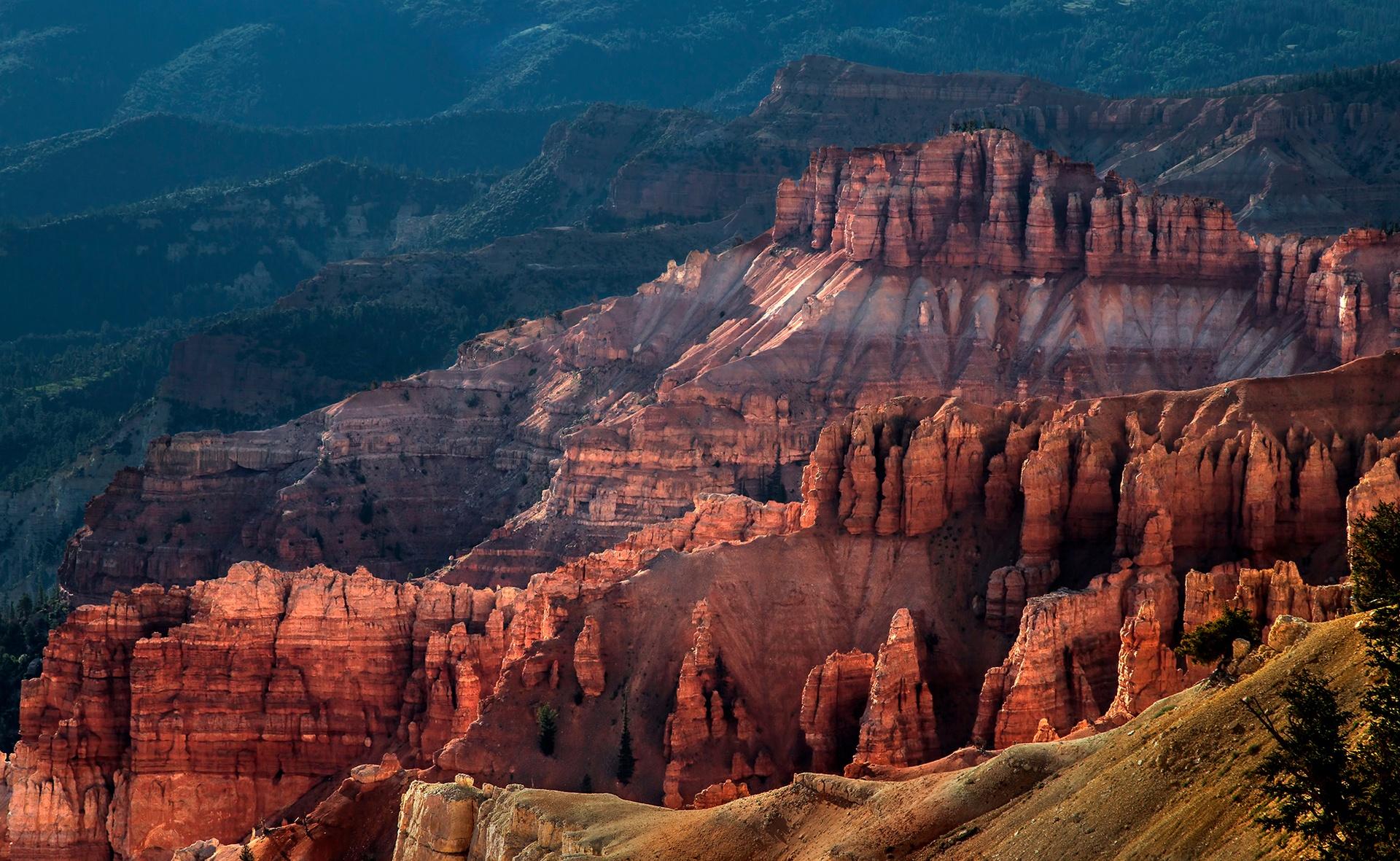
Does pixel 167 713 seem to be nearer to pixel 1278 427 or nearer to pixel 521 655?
pixel 521 655

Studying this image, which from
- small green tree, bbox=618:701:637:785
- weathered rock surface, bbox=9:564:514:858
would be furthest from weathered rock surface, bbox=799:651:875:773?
weathered rock surface, bbox=9:564:514:858

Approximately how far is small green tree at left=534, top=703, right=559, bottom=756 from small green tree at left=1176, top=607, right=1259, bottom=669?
26.4 meters

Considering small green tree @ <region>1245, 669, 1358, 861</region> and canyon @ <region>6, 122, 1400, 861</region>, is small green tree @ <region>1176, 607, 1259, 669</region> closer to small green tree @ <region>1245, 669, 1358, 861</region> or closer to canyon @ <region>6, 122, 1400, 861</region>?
canyon @ <region>6, 122, 1400, 861</region>

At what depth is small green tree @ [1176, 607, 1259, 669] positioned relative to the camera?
73.7 m

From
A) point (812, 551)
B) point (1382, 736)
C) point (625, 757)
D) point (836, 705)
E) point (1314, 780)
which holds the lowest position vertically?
point (625, 757)

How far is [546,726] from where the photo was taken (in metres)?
96.8

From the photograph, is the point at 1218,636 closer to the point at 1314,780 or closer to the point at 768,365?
the point at 1314,780

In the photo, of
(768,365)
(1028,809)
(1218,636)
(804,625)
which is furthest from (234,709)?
(1028,809)

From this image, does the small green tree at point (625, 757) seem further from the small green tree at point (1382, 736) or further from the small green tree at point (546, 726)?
the small green tree at point (1382, 736)

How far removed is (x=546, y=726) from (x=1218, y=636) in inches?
1142

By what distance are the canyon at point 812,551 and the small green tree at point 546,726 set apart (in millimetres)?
138

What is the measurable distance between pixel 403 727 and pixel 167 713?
28.3 feet

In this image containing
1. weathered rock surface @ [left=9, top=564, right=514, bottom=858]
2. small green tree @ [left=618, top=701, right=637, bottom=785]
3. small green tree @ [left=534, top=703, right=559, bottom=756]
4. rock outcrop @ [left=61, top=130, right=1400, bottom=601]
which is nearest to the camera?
small green tree @ [left=618, top=701, right=637, bottom=785]

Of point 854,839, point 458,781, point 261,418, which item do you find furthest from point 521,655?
point 261,418
